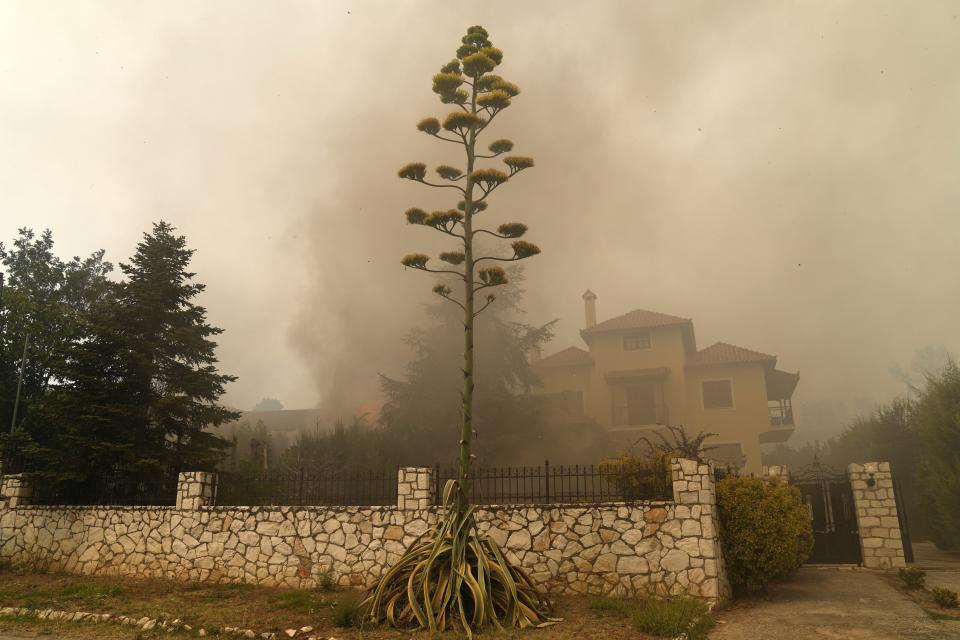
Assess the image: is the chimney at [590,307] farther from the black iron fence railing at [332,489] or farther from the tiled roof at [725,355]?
the black iron fence railing at [332,489]

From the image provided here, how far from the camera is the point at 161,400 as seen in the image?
16.1 meters

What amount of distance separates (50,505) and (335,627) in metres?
10.3

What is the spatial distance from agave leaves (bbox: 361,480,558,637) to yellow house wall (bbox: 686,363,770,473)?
26.7 metres

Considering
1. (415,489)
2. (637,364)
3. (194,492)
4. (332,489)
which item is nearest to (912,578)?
(415,489)

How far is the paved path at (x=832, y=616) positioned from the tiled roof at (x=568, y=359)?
971 inches

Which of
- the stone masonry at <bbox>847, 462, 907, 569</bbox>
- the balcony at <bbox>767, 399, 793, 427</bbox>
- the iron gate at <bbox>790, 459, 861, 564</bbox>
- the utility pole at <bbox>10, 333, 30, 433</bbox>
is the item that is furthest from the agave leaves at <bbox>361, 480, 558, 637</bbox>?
the balcony at <bbox>767, 399, 793, 427</bbox>

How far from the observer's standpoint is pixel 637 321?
36.5m

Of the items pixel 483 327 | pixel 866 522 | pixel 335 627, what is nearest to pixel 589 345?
pixel 483 327

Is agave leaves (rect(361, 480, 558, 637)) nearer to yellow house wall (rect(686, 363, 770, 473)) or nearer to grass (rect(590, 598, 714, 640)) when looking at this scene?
grass (rect(590, 598, 714, 640))

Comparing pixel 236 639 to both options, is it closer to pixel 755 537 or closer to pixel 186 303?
pixel 755 537

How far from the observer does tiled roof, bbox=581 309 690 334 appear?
35438 mm

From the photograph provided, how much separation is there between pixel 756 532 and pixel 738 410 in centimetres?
2432

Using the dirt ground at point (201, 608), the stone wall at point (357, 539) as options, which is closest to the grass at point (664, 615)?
the dirt ground at point (201, 608)

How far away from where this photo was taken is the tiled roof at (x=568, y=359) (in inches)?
1485
